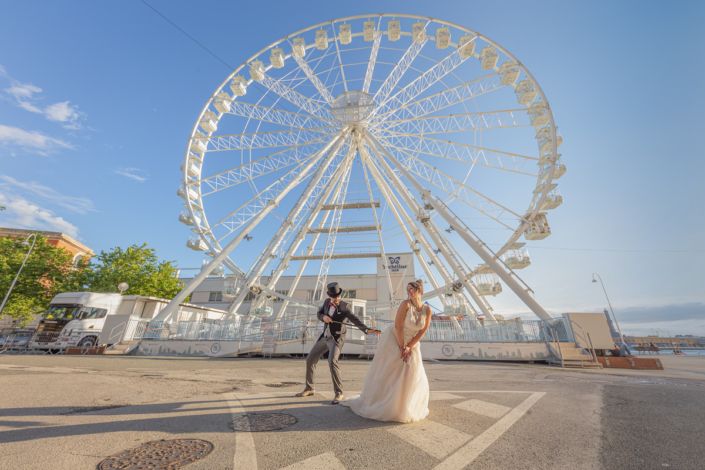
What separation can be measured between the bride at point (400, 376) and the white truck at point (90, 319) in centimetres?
2034

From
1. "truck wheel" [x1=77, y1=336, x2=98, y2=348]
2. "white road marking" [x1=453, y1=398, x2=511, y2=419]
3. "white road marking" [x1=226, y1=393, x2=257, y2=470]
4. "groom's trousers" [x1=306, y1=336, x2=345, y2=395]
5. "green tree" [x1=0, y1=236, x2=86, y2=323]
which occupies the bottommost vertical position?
"white road marking" [x1=226, y1=393, x2=257, y2=470]

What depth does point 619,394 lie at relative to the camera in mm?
5781

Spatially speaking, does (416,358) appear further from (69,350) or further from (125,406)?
(69,350)

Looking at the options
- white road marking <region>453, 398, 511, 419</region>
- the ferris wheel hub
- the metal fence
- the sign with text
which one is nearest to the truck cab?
the metal fence

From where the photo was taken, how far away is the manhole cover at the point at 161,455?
2.53m

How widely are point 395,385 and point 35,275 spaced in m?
38.5

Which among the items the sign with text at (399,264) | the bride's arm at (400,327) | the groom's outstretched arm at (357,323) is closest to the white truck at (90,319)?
the groom's outstretched arm at (357,323)

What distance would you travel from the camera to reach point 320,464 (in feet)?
8.44

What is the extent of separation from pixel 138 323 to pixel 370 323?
1450 cm

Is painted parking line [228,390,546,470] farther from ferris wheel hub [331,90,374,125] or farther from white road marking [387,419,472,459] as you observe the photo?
ferris wheel hub [331,90,374,125]

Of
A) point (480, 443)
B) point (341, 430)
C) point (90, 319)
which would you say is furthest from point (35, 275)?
point (480, 443)

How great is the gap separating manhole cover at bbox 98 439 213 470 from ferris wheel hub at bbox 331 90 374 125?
68.6ft

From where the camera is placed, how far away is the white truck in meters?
19.1

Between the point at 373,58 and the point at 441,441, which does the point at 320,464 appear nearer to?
the point at 441,441
